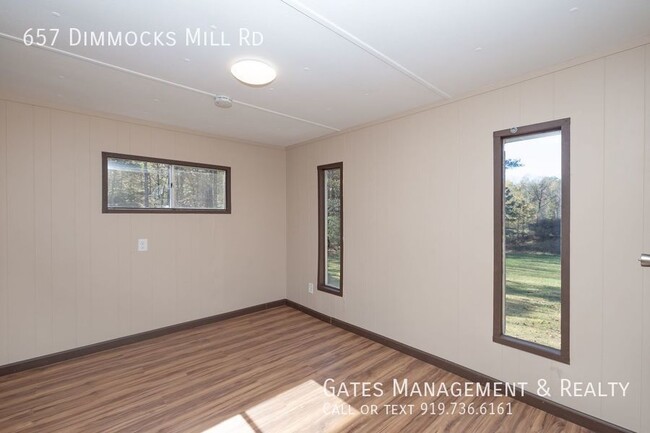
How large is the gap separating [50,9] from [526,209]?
→ 3359mm

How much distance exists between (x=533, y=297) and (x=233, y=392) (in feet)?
8.41

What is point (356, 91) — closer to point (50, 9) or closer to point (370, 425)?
point (50, 9)

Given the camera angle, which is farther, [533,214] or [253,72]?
[533,214]

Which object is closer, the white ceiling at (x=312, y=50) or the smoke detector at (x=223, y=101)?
the white ceiling at (x=312, y=50)

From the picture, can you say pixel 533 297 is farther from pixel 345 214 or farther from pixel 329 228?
pixel 329 228

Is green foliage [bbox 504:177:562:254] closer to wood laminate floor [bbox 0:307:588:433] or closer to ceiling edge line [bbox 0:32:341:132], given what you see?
wood laminate floor [bbox 0:307:588:433]

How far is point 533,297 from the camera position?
7.72ft

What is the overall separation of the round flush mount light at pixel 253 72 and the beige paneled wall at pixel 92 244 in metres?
1.93

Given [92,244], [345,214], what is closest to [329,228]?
[345,214]

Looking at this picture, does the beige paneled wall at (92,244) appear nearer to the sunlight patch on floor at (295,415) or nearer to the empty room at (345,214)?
the empty room at (345,214)

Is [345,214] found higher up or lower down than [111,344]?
higher up

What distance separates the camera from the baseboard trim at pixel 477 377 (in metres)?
1.97

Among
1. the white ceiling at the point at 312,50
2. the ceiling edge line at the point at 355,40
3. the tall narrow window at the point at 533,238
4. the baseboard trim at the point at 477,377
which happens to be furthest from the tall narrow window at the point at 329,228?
the tall narrow window at the point at 533,238

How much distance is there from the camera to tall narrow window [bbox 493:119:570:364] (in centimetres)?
216
